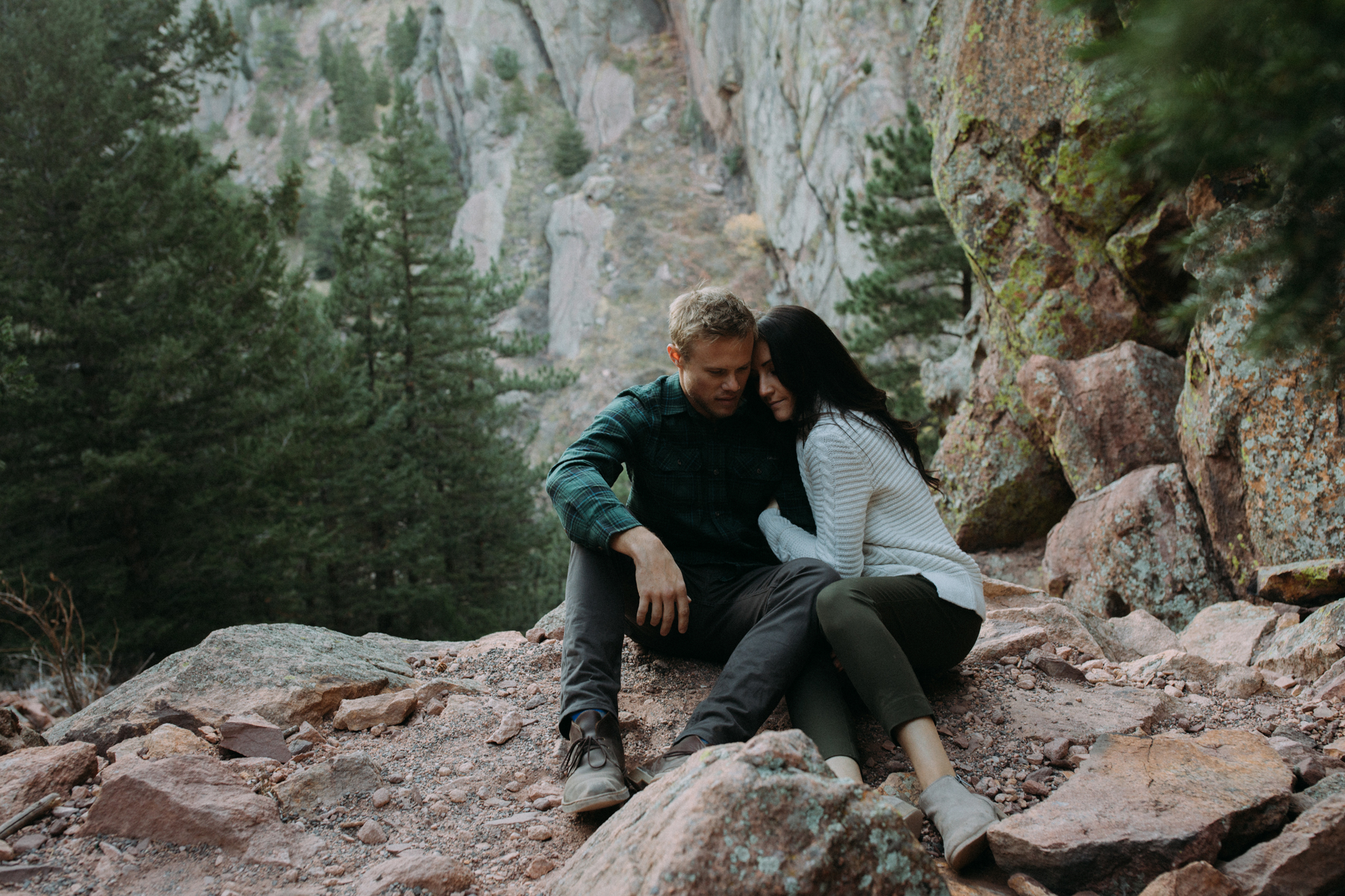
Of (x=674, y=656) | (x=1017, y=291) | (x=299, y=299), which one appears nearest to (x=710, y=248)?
(x=299, y=299)

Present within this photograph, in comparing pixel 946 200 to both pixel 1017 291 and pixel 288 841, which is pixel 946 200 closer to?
pixel 1017 291

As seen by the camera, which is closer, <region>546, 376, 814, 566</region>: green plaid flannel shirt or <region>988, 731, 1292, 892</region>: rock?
<region>988, 731, 1292, 892</region>: rock

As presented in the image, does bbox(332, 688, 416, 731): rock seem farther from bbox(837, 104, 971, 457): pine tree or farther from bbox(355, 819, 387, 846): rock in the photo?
bbox(837, 104, 971, 457): pine tree

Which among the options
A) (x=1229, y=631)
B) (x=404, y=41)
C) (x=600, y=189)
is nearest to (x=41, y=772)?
(x=1229, y=631)

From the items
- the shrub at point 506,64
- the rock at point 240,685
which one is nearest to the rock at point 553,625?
the rock at point 240,685

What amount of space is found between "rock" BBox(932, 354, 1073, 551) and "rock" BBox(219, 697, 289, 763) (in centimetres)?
690

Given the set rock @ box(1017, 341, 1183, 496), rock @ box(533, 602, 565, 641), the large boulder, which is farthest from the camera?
rock @ box(1017, 341, 1183, 496)

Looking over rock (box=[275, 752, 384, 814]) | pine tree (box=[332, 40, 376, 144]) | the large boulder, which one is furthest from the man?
pine tree (box=[332, 40, 376, 144])

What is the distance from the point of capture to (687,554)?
9.37 ft

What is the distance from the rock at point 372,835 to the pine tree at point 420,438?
1066 centimetres

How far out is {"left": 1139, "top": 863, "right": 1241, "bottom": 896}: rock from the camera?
4.82 feet

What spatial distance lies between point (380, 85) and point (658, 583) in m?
52.5

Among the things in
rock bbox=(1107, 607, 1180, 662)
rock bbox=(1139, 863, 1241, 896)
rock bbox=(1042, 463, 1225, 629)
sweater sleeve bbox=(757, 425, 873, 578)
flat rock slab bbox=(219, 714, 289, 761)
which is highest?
sweater sleeve bbox=(757, 425, 873, 578)

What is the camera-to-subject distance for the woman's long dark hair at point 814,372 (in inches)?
105
